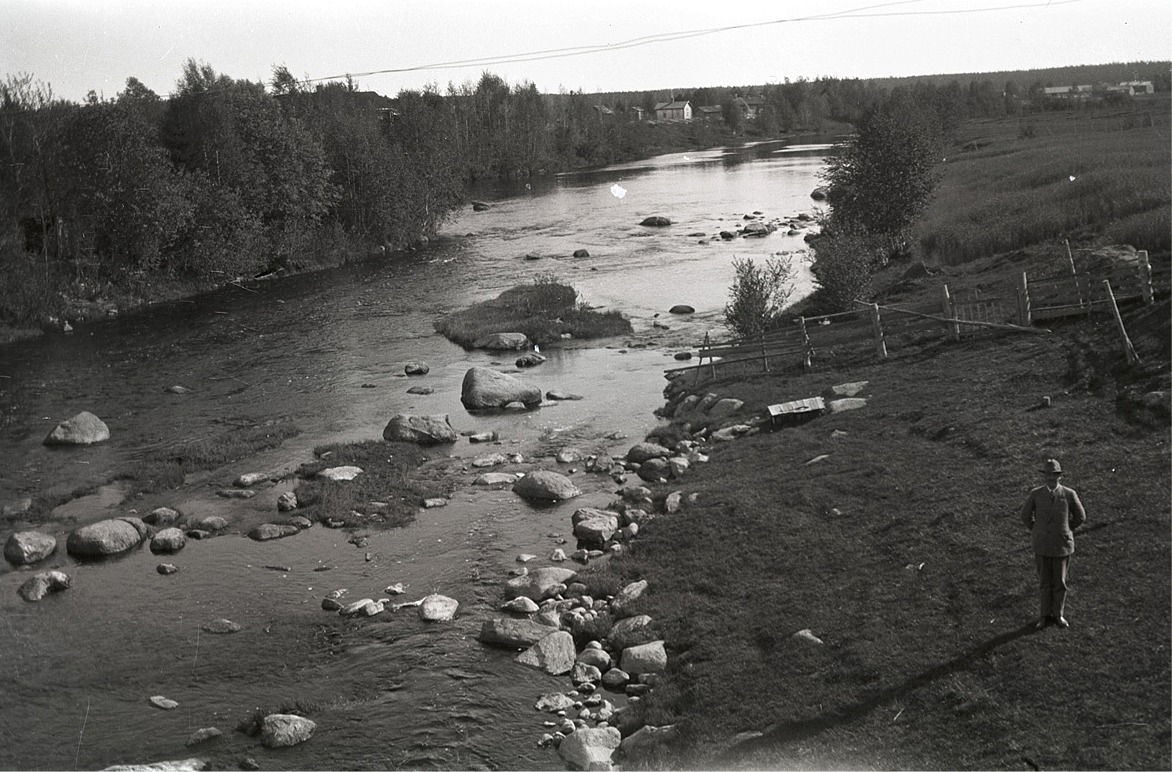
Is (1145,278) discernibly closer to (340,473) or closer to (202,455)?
(340,473)

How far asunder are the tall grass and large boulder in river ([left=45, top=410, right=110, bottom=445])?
34.6 metres

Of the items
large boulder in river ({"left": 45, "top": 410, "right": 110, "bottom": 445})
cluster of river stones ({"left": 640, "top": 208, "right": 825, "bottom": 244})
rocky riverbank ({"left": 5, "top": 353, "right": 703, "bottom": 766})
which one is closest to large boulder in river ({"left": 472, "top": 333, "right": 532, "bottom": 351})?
rocky riverbank ({"left": 5, "top": 353, "right": 703, "bottom": 766})

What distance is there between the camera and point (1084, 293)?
28.7m

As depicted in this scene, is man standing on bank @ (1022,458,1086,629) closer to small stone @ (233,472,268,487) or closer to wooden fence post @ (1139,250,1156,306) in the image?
wooden fence post @ (1139,250,1156,306)

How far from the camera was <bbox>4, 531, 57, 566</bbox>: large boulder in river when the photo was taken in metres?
23.4

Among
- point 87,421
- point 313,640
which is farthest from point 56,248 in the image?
point 313,640

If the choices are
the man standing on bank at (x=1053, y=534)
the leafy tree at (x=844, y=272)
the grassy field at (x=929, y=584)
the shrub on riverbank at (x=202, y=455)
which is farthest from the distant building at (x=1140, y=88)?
the man standing on bank at (x=1053, y=534)

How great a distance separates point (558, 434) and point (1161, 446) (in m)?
17.3

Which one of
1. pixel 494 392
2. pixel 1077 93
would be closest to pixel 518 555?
pixel 494 392

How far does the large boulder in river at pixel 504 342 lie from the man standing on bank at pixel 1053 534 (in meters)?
32.9

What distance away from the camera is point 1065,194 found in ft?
158

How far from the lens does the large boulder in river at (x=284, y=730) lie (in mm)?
15180

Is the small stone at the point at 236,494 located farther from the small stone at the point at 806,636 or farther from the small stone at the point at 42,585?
the small stone at the point at 806,636

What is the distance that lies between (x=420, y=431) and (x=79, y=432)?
37.0ft
